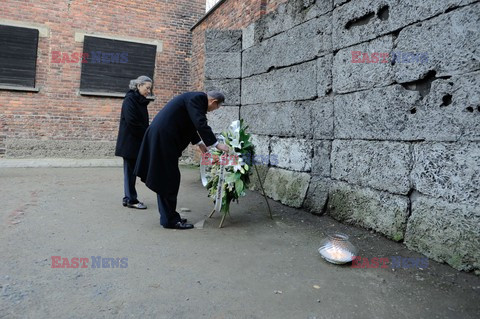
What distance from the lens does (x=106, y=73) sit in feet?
31.6

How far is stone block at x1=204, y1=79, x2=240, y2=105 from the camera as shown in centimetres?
659

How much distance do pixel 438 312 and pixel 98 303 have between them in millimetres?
2306

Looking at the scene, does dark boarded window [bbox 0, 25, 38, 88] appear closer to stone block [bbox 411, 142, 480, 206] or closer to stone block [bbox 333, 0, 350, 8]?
stone block [bbox 333, 0, 350, 8]

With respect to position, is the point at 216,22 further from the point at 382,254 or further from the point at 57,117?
the point at 382,254

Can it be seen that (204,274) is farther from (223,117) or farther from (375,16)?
(223,117)

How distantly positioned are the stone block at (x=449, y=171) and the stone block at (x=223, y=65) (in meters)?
4.03

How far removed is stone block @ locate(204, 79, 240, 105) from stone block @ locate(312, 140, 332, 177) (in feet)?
7.66

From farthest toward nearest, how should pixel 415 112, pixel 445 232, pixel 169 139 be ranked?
1. pixel 169 139
2. pixel 415 112
3. pixel 445 232

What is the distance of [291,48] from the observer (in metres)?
5.34

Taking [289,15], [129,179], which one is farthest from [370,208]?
[289,15]

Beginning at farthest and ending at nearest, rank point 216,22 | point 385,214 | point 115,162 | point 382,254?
point 115,162 < point 216,22 < point 385,214 < point 382,254

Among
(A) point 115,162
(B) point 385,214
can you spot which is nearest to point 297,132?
(B) point 385,214

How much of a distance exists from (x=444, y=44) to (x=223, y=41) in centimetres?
430

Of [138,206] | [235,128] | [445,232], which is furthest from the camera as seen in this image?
[138,206]
